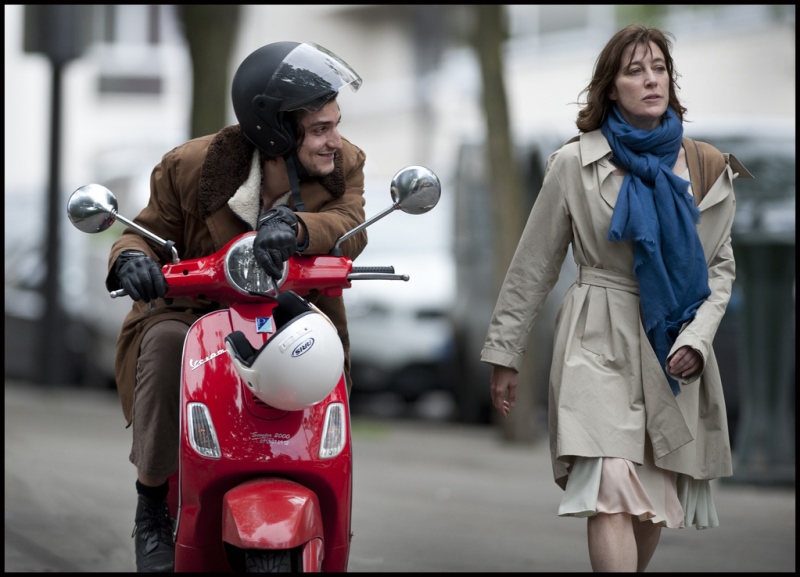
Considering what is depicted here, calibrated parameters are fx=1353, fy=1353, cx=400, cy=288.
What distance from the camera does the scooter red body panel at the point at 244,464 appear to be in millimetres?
3578

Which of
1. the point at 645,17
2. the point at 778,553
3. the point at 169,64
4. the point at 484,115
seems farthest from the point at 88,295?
the point at 169,64

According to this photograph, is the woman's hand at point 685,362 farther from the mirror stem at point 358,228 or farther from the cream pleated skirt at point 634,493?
the mirror stem at point 358,228

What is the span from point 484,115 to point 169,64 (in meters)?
25.1

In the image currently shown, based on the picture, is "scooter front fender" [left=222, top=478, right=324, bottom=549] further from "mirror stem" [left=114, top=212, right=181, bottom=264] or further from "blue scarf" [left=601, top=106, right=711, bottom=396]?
"blue scarf" [left=601, top=106, right=711, bottom=396]

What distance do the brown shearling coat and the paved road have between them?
5.00ft

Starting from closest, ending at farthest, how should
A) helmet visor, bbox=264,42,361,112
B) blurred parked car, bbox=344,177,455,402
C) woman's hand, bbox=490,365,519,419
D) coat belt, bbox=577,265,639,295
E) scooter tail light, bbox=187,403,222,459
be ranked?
1. scooter tail light, bbox=187,403,222,459
2. helmet visor, bbox=264,42,361,112
3. coat belt, bbox=577,265,639,295
4. woman's hand, bbox=490,365,519,419
5. blurred parked car, bbox=344,177,455,402

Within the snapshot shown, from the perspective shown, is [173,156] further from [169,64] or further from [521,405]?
[169,64]

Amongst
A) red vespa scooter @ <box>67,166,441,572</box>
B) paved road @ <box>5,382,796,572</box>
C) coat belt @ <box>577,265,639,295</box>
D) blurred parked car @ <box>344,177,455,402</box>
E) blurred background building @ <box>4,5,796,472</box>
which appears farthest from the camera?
blurred parked car @ <box>344,177,455,402</box>

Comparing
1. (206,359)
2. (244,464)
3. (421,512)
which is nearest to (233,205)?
(206,359)

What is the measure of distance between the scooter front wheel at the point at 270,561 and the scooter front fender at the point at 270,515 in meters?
0.05

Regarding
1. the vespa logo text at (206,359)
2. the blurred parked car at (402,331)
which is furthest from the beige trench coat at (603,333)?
the blurred parked car at (402,331)

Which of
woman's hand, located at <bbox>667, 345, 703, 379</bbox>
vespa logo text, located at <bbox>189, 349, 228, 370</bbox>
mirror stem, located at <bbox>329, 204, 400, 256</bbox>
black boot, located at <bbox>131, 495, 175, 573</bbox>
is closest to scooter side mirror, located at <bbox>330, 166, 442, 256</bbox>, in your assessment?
mirror stem, located at <bbox>329, 204, 400, 256</bbox>

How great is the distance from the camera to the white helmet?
134 inches

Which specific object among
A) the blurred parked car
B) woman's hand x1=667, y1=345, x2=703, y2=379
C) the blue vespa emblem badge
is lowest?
the blurred parked car
